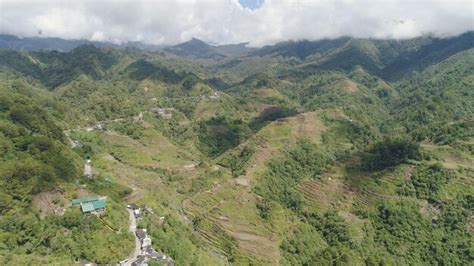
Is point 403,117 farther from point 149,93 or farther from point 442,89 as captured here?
point 149,93

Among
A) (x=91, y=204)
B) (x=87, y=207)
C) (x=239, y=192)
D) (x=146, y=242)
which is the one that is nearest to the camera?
(x=87, y=207)

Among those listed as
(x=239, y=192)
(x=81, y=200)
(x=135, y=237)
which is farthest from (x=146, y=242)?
(x=239, y=192)

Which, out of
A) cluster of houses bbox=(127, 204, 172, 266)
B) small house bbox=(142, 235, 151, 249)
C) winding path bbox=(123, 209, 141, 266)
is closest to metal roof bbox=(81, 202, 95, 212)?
winding path bbox=(123, 209, 141, 266)

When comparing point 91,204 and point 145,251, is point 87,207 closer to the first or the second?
point 91,204

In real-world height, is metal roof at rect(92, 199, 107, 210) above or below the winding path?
above

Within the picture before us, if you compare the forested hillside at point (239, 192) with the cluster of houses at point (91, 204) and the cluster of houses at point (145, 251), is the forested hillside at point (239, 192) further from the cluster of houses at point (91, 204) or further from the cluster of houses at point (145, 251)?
the cluster of houses at point (91, 204)

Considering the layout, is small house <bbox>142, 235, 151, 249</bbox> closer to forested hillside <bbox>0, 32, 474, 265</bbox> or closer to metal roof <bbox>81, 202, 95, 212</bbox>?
forested hillside <bbox>0, 32, 474, 265</bbox>

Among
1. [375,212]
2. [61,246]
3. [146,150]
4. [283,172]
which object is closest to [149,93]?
[146,150]

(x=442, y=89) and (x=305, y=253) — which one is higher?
(x=442, y=89)
